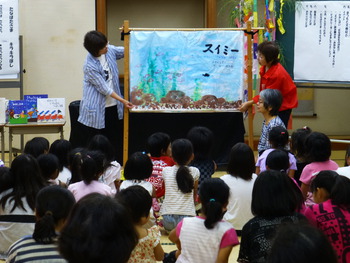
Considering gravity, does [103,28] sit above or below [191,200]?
above

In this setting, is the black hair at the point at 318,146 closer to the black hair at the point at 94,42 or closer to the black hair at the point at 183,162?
the black hair at the point at 183,162

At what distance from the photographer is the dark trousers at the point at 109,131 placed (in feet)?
22.1

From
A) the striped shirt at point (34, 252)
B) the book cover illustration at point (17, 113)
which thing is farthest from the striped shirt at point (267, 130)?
the striped shirt at point (34, 252)

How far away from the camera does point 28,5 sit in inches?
333

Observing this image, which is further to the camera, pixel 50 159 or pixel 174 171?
pixel 174 171

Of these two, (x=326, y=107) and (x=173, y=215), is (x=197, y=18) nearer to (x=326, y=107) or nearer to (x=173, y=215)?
(x=326, y=107)

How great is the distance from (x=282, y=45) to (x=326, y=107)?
7.24 feet

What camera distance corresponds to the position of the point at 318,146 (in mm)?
4570

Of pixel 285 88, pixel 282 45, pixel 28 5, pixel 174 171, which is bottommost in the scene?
pixel 174 171

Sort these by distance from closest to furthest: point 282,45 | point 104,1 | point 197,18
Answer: point 282,45, point 104,1, point 197,18

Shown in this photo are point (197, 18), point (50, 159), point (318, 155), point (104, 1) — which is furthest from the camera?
point (197, 18)

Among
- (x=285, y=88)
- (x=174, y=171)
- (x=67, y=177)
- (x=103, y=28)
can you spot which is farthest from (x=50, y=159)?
(x=103, y=28)

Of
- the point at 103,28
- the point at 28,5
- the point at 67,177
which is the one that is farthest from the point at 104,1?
the point at 67,177

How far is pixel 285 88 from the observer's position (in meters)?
6.28
